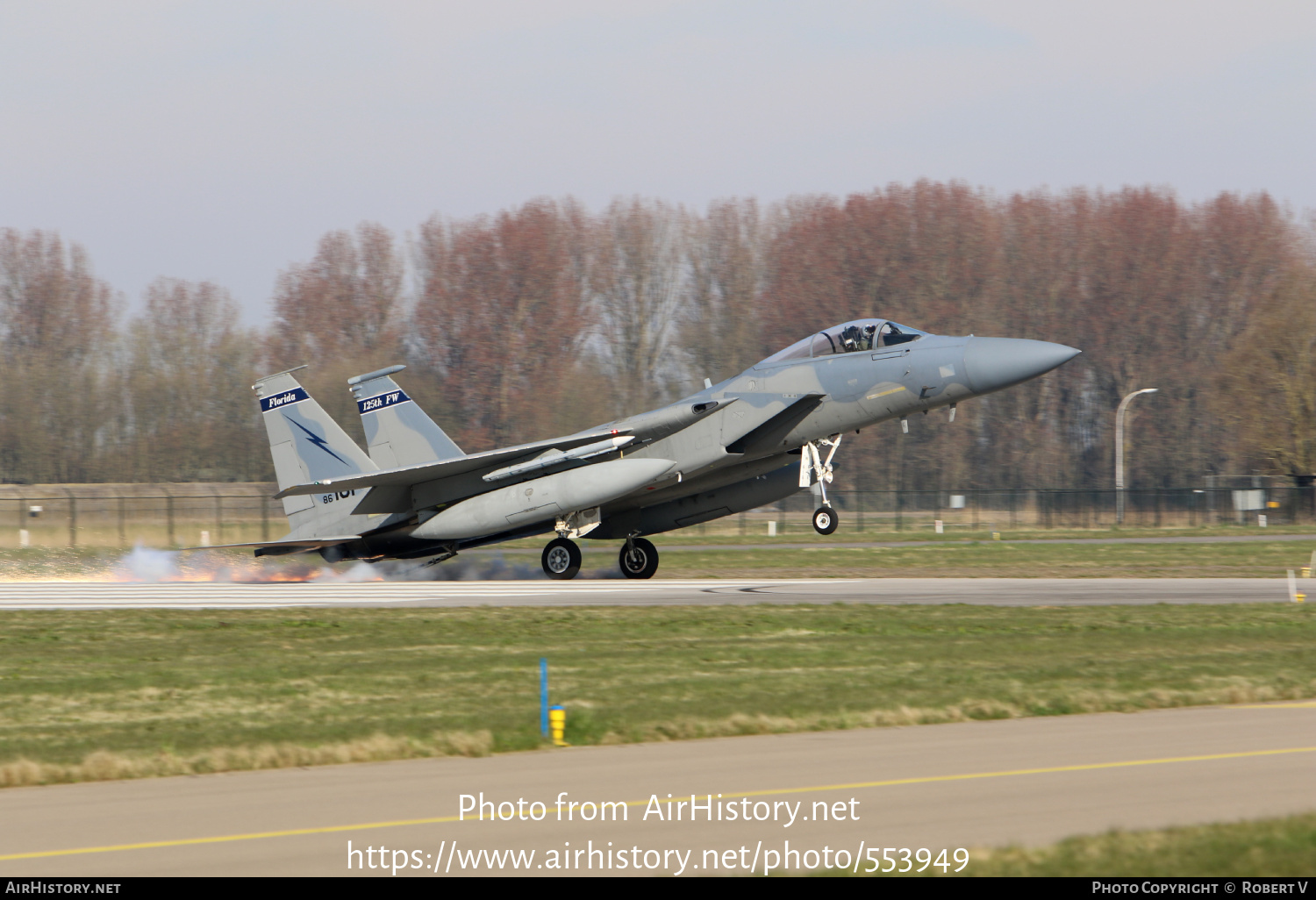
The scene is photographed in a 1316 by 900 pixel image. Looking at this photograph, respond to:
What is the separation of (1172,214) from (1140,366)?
10505 mm

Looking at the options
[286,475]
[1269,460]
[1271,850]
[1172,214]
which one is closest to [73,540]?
[286,475]

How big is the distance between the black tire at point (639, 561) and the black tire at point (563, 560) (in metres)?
1.08

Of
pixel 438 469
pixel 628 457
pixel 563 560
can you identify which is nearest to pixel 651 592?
pixel 628 457

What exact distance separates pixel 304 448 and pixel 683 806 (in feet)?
70.9

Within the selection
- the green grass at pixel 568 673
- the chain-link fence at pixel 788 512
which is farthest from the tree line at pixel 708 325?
the green grass at pixel 568 673

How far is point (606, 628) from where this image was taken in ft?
56.3

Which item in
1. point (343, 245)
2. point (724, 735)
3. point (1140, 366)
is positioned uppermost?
point (343, 245)

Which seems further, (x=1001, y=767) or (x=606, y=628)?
(x=606, y=628)

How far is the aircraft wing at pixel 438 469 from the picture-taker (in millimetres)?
25094

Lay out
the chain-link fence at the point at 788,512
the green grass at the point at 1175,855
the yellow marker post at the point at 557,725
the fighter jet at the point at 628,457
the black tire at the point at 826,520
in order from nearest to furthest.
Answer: the green grass at the point at 1175,855
the yellow marker post at the point at 557,725
the black tire at the point at 826,520
the fighter jet at the point at 628,457
the chain-link fence at the point at 788,512

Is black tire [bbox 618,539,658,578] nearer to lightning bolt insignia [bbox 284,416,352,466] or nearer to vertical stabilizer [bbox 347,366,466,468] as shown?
vertical stabilizer [bbox 347,366,466,468]

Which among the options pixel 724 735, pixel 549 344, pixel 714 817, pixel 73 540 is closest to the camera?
pixel 714 817

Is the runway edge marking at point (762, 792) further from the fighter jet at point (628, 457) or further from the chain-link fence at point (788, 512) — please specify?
the chain-link fence at point (788, 512)

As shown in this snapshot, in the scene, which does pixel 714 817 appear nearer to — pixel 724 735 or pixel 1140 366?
pixel 724 735
